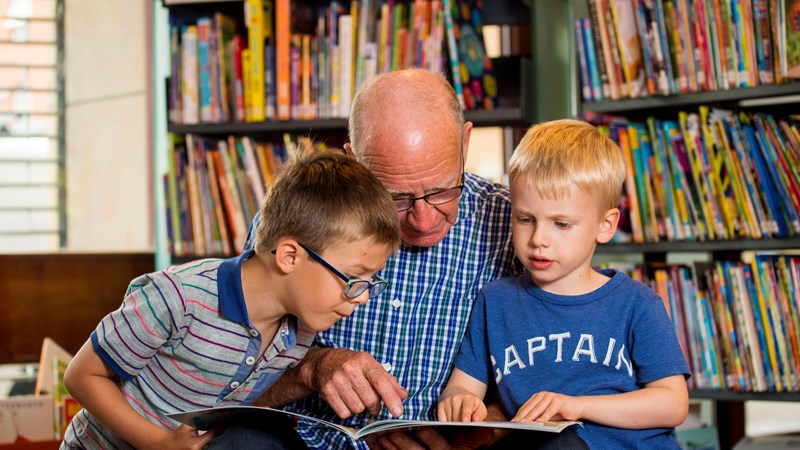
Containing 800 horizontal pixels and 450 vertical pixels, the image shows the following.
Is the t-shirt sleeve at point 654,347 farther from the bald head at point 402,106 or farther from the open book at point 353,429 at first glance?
the bald head at point 402,106

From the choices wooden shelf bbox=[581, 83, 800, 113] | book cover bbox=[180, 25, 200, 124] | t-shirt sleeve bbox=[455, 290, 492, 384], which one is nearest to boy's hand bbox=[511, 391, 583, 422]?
t-shirt sleeve bbox=[455, 290, 492, 384]

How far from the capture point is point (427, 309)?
181 cm

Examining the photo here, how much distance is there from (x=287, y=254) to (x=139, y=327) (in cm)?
27

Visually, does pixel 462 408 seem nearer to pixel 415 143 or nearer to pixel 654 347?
pixel 654 347

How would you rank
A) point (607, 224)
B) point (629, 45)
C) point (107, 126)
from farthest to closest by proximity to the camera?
point (107, 126)
point (629, 45)
point (607, 224)

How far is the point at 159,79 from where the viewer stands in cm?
354

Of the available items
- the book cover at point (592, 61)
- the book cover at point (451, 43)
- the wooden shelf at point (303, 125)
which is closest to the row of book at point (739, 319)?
the book cover at point (592, 61)

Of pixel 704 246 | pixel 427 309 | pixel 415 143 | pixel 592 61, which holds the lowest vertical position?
pixel 427 309

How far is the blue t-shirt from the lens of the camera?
1.51 meters

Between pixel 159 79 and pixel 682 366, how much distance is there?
2.60 metres

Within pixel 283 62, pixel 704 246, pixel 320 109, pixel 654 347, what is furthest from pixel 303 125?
pixel 654 347

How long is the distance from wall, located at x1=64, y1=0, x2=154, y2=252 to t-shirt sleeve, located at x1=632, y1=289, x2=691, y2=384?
3250mm

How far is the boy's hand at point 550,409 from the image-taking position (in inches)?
55.1

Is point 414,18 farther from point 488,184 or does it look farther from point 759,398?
point 759,398
